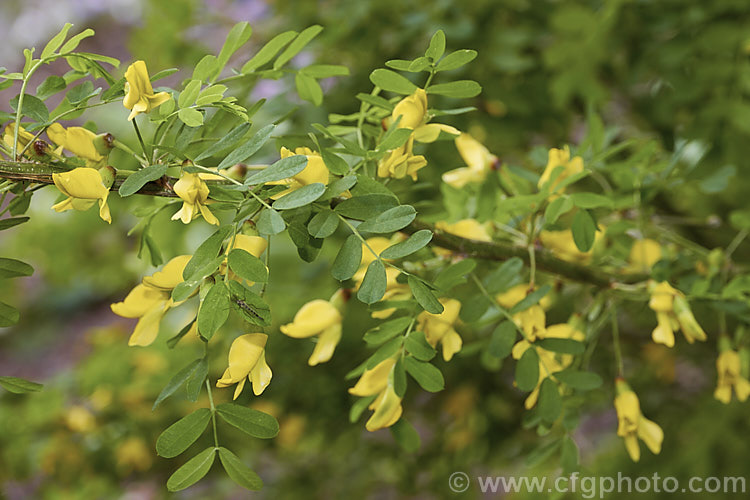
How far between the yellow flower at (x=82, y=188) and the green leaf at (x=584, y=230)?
1.03 feet

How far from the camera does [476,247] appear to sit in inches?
17.6

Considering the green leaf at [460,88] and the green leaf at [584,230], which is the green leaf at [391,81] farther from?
the green leaf at [584,230]

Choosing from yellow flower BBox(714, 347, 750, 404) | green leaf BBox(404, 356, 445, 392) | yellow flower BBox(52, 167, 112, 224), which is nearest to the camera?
yellow flower BBox(52, 167, 112, 224)

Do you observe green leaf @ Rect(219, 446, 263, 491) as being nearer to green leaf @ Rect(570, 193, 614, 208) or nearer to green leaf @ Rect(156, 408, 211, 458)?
green leaf @ Rect(156, 408, 211, 458)

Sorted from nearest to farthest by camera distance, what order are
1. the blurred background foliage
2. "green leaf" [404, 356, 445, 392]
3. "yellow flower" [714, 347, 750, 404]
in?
"green leaf" [404, 356, 445, 392]
"yellow flower" [714, 347, 750, 404]
the blurred background foliage

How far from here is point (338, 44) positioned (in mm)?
971

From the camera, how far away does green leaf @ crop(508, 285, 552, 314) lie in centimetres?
44

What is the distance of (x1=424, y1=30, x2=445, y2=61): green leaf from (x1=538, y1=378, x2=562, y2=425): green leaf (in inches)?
9.5

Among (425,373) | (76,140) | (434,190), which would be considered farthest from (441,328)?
(434,190)

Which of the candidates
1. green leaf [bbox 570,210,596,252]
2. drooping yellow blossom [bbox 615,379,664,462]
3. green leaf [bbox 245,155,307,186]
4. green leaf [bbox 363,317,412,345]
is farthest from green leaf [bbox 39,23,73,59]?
drooping yellow blossom [bbox 615,379,664,462]

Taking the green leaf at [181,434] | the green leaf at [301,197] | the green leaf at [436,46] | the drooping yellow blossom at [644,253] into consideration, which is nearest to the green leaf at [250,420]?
the green leaf at [181,434]

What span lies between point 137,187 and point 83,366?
122 centimetres

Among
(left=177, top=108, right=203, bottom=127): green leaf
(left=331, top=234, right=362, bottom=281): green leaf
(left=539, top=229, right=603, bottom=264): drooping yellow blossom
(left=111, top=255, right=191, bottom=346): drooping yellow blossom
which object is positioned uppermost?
(left=177, top=108, right=203, bottom=127): green leaf

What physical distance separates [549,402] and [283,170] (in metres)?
0.26
